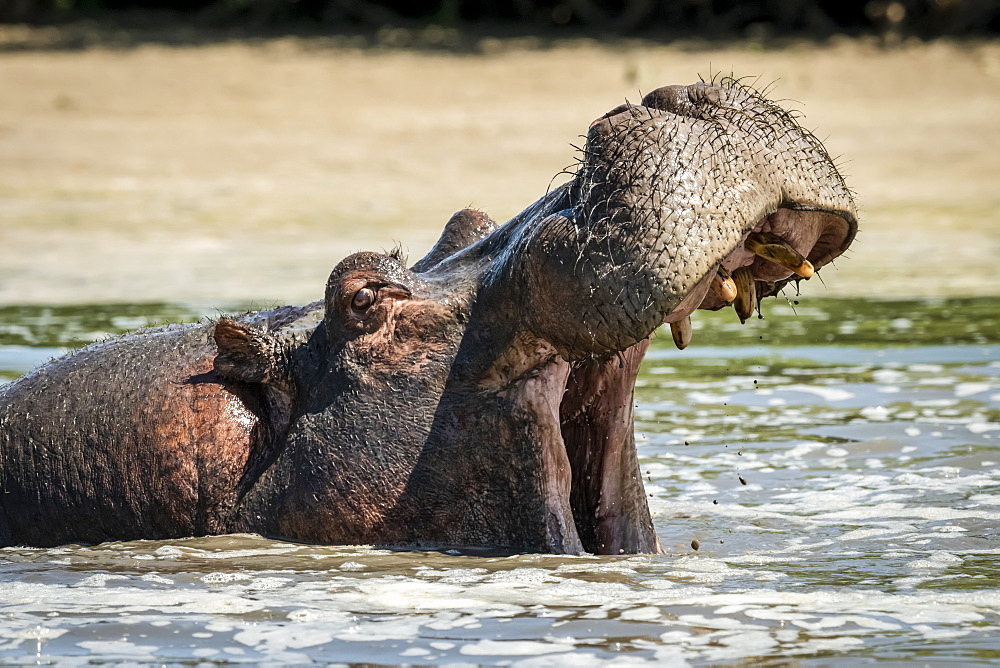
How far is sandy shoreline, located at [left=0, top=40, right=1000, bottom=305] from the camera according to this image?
38.3 feet

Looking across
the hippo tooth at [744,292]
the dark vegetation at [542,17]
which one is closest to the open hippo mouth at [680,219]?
the hippo tooth at [744,292]

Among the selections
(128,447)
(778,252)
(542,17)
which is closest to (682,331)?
(778,252)

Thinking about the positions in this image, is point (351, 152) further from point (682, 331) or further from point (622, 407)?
point (682, 331)

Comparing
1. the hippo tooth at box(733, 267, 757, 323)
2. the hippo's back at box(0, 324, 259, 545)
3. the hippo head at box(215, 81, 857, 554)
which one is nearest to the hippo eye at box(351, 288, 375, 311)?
the hippo head at box(215, 81, 857, 554)

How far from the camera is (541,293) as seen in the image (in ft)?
12.9

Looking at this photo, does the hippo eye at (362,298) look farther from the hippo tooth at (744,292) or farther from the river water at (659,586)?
the hippo tooth at (744,292)

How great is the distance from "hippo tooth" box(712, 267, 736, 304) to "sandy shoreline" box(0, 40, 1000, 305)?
5958mm

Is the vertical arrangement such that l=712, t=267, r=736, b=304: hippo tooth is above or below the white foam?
above

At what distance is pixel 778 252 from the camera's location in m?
3.98

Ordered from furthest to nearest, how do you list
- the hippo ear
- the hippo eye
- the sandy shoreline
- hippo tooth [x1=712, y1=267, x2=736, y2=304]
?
1. the sandy shoreline
2. the hippo ear
3. the hippo eye
4. hippo tooth [x1=712, y1=267, x2=736, y2=304]

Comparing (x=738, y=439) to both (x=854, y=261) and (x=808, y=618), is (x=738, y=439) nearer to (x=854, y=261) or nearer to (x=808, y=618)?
(x=808, y=618)

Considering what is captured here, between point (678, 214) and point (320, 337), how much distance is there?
1.03 meters

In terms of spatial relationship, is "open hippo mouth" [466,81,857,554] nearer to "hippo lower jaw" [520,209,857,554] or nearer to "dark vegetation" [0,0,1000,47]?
"hippo lower jaw" [520,209,857,554]

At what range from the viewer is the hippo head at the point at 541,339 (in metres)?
3.84
